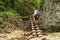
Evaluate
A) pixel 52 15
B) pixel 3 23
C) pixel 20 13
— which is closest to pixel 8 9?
pixel 20 13

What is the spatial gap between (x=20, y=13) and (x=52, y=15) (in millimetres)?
5397

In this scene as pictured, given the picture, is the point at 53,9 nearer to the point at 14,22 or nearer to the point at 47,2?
the point at 47,2

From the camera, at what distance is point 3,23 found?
1947cm

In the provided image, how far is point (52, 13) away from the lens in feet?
64.5

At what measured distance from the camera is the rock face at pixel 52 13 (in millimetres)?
19312

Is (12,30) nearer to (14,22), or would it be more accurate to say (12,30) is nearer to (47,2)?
(14,22)

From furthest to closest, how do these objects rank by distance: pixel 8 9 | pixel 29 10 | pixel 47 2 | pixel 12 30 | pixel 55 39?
pixel 29 10 < pixel 8 9 < pixel 47 2 < pixel 12 30 < pixel 55 39

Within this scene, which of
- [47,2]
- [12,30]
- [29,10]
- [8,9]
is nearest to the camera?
[12,30]

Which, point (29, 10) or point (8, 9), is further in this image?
point (29, 10)

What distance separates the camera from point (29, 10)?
25.0 metres

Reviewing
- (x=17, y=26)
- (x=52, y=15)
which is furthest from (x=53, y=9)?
(x=17, y=26)

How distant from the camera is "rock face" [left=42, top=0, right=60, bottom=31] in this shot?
760 inches

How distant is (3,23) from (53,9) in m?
4.60

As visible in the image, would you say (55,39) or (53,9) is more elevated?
(53,9)
